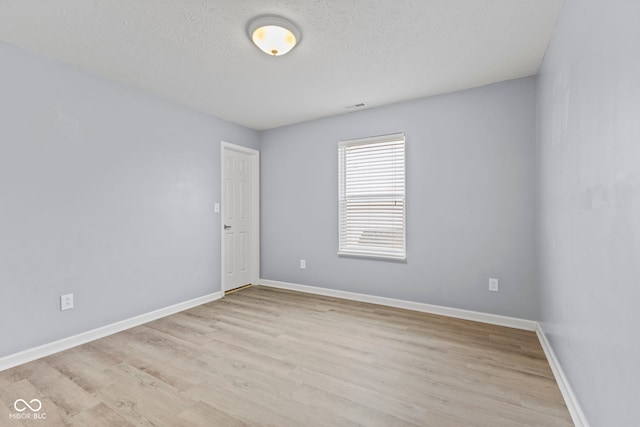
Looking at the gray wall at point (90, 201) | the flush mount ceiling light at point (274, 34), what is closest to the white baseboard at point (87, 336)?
the gray wall at point (90, 201)

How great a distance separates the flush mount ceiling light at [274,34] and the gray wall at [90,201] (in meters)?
1.86

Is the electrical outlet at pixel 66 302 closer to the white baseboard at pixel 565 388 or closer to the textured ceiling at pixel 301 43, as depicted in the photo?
the textured ceiling at pixel 301 43

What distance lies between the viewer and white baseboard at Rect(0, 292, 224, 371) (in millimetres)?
2324

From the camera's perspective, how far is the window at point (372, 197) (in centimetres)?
371

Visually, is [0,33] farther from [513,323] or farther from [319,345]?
[513,323]

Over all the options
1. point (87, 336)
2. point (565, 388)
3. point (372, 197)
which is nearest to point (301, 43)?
point (372, 197)

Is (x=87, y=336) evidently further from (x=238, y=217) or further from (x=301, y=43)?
(x=301, y=43)

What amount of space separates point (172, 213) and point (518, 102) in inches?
159

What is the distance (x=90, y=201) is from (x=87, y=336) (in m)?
1.28

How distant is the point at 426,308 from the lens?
349 centimetres

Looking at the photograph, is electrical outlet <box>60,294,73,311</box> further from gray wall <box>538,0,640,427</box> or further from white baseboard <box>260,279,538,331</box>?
gray wall <box>538,0,640,427</box>

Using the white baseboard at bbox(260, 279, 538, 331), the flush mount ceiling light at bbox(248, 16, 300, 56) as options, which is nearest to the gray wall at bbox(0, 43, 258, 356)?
the white baseboard at bbox(260, 279, 538, 331)

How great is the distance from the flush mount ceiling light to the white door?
7.39ft

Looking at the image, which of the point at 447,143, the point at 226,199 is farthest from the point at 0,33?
the point at 447,143
